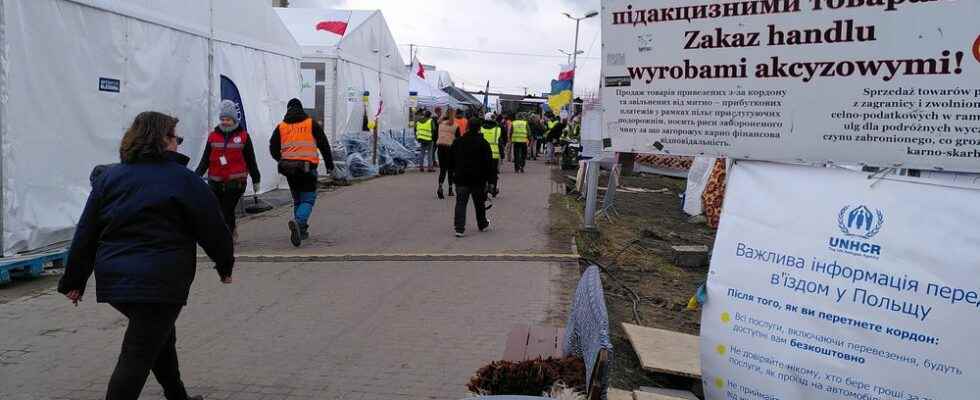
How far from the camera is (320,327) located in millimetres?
5719

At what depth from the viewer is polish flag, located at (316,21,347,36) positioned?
1777 centimetres

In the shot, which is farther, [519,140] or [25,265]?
[519,140]

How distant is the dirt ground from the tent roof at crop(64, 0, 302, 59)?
5811mm

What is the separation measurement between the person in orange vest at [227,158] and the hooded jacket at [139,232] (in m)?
4.57

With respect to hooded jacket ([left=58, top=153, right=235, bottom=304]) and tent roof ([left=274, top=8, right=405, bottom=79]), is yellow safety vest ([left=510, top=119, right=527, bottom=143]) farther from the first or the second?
hooded jacket ([left=58, top=153, right=235, bottom=304])

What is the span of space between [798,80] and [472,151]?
643 cm

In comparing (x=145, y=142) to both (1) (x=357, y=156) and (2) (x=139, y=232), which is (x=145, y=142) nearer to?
(2) (x=139, y=232)

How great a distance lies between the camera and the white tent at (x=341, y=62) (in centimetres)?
1714

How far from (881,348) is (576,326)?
1.42 metres

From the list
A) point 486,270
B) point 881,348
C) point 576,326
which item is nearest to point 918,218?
point 881,348

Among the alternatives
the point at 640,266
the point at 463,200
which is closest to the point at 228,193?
the point at 463,200

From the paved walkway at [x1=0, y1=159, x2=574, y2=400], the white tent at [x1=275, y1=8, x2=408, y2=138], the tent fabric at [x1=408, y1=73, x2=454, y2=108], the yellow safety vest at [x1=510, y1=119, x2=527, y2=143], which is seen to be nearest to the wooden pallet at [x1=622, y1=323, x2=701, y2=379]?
the paved walkway at [x1=0, y1=159, x2=574, y2=400]

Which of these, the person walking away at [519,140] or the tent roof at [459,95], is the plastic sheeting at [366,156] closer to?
the person walking away at [519,140]

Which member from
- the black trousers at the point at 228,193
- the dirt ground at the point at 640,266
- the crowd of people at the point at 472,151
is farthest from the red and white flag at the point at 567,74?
Answer: the black trousers at the point at 228,193
